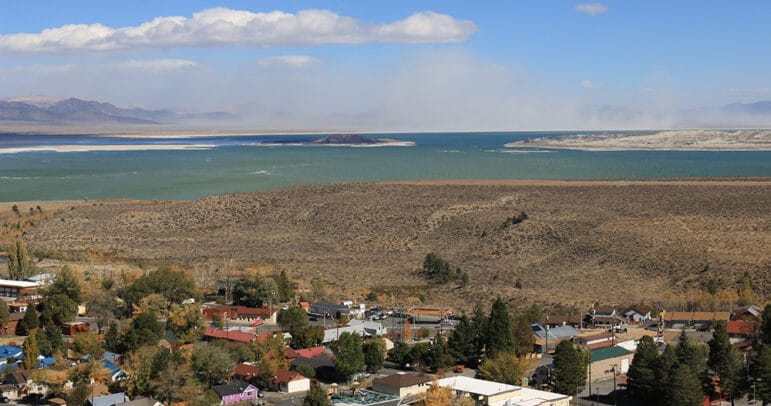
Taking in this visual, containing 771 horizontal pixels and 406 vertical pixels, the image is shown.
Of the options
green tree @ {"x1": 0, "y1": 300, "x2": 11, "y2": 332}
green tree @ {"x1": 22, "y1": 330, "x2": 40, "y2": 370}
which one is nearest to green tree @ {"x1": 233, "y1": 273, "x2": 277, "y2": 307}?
green tree @ {"x1": 0, "y1": 300, "x2": 11, "y2": 332}

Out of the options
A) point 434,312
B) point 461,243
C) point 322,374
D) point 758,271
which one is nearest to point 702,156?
point 461,243

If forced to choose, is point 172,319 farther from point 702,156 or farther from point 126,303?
point 702,156

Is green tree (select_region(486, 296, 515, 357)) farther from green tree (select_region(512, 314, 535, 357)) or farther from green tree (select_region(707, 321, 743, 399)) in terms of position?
green tree (select_region(707, 321, 743, 399))

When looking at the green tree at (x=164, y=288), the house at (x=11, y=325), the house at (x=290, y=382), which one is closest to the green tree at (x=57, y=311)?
the house at (x=11, y=325)

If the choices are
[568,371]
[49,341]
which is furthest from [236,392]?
[568,371]

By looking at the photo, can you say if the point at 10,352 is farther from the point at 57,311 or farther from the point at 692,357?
the point at 692,357

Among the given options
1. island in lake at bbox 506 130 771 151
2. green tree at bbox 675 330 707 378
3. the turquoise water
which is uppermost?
island in lake at bbox 506 130 771 151
